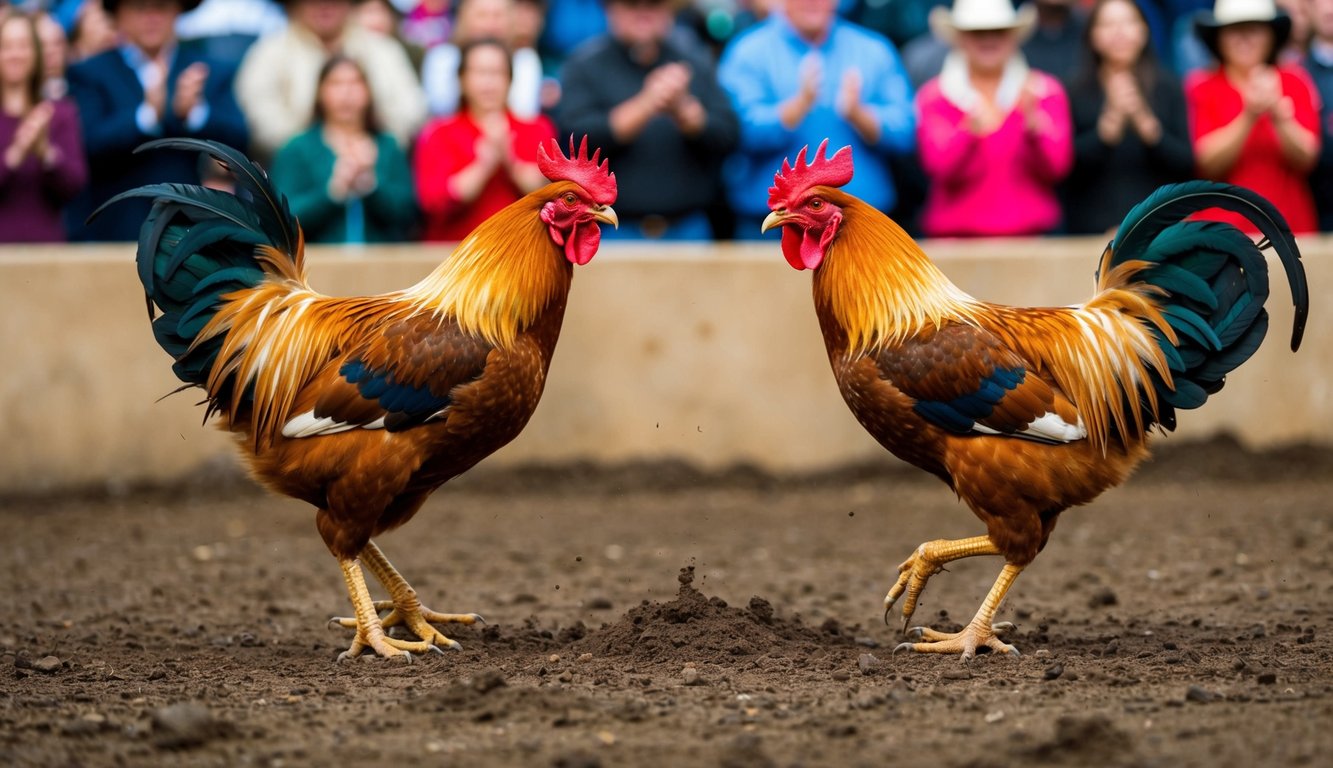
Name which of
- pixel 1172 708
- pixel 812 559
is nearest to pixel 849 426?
pixel 812 559

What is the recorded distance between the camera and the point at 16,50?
10461 mm

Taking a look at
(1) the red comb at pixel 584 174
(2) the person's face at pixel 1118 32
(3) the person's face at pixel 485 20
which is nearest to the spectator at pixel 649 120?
(3) the person's face at pixel 485 20

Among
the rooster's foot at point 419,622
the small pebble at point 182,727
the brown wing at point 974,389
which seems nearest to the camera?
the small pebble at point 182,727

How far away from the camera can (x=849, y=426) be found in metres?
10.8

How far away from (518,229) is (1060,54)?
648cm

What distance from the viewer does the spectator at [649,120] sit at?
10.6 meters

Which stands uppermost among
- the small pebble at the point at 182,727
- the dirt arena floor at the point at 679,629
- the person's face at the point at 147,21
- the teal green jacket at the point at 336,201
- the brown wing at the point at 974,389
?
the person's face at the point at 147,21

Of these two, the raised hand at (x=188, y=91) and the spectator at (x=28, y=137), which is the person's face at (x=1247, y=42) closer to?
the raised hand at (x=188, y=91)

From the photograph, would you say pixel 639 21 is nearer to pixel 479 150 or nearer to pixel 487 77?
pixel 487 77

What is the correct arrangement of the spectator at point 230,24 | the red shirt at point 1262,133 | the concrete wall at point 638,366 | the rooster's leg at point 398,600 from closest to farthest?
the rooster's leg at point 398,600 < the concrete wall at point 638,366 < the red shirt at point 1262,133 < the spectator at point 230,24

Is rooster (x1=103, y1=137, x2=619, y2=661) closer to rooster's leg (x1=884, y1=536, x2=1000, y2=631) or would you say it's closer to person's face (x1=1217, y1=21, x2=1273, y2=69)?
rooster's leg (x1=884, y1=536, x2=1000, y2=631)

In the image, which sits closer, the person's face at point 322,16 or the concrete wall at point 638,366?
the concrete wall at point 638,366

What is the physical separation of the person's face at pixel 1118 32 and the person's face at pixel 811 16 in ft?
5.73

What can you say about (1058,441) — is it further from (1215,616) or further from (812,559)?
(812,559)
